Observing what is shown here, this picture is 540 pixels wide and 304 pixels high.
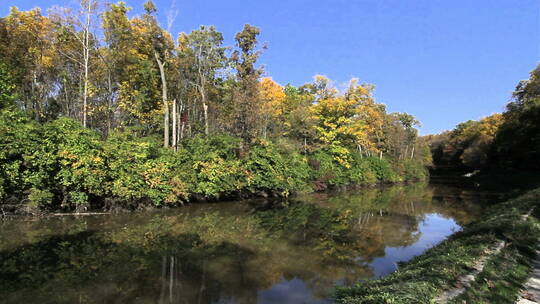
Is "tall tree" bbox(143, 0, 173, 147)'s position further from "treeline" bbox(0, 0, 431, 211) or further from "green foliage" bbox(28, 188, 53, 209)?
"green foliage" bbox(28, 188, 53, 209)

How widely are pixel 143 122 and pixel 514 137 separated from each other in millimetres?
54859

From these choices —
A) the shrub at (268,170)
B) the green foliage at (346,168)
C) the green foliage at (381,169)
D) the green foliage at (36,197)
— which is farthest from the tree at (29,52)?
the green foliage at (381,169)

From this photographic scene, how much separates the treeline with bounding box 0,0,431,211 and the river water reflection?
7.06ft

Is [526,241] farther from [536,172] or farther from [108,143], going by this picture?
[536,172]

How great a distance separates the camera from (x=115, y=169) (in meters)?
16.3

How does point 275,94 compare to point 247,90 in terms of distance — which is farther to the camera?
point 275,94

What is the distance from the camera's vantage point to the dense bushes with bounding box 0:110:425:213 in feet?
Answer: 46.2

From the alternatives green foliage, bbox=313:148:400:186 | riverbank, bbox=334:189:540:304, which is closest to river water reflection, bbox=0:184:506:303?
riverbank, bbox=334:189:540:304

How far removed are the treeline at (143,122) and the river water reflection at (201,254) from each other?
2.15 metres

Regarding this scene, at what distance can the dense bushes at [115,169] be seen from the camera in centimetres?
1409

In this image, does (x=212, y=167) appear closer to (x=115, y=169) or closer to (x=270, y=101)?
(x=115, y=169)

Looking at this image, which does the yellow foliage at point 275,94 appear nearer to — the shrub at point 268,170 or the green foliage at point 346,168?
Result: the green foliage at point 346,168

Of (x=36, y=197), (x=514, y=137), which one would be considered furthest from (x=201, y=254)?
(x=514, y=137)

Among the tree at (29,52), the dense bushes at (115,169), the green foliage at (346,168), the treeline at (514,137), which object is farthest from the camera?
the treeline at (514,137)
